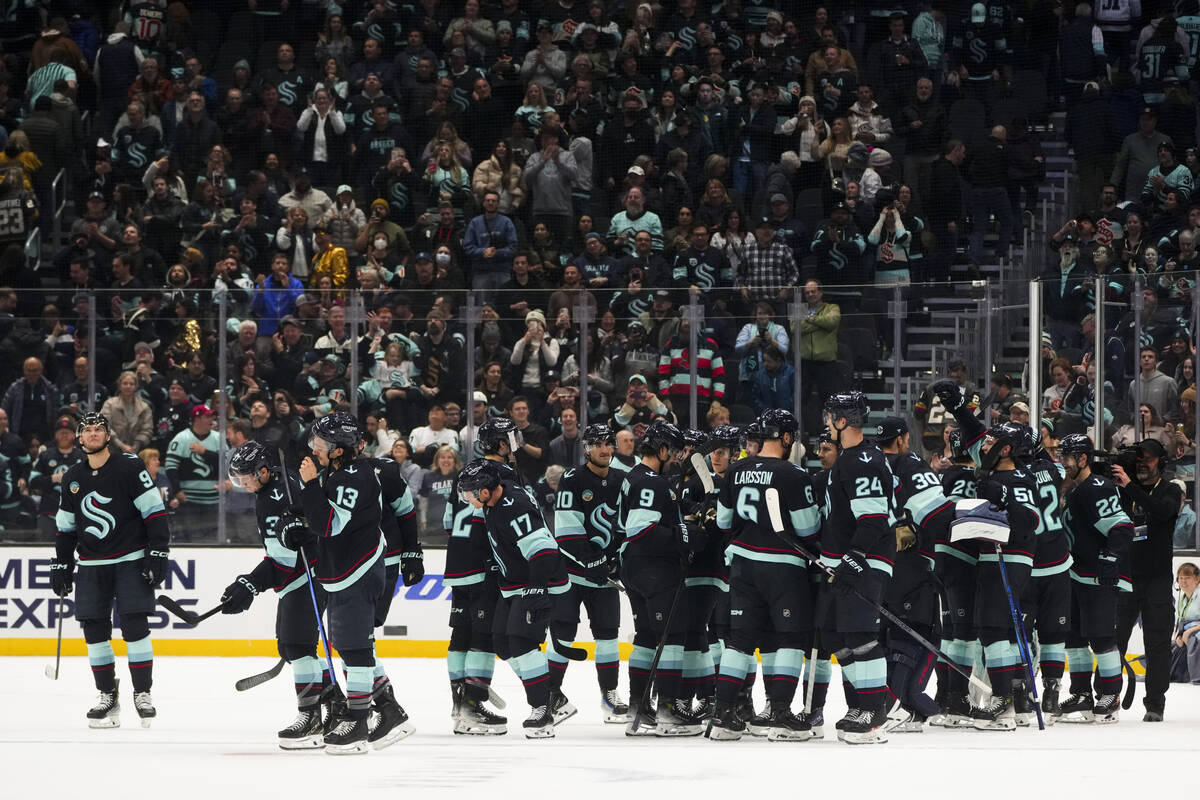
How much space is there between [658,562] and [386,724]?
1567 millimetres

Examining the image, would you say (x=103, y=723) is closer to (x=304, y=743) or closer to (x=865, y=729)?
(x=304, y=743)

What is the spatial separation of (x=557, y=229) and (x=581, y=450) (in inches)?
139

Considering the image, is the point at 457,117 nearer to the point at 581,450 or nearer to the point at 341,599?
the point at 581,450

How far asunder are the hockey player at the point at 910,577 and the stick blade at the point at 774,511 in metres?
0.76

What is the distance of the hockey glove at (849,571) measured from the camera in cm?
780

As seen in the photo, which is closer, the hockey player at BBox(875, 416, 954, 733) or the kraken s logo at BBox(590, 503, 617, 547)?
the hockey player at BBox(875, 416, 954, 733)

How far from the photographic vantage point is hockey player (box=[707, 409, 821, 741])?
8078 millimetres

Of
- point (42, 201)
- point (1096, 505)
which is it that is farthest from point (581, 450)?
point (42, 201)

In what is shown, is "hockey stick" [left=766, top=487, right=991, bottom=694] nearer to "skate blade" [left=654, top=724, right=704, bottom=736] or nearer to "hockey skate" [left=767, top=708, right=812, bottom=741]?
"hockey skate" [left=767, top=708, right=812, bottom=741]

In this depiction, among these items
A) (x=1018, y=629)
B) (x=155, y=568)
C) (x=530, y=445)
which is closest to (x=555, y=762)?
(x=155, y=568)

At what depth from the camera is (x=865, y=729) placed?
8055mm

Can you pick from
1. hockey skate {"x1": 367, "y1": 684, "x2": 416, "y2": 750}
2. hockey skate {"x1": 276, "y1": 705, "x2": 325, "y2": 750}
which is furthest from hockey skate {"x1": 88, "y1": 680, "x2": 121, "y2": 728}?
hockey skate {"x1": 367, "y1": 684, "x2": 416, "y2": 750}

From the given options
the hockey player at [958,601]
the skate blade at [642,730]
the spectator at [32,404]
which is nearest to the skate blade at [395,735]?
the skate blade at [642,730]

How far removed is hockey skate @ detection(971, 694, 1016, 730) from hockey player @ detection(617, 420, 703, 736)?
57.2 inches
